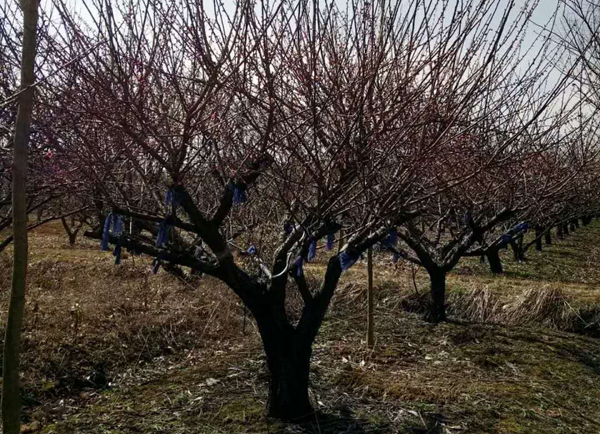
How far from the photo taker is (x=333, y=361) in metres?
5.40

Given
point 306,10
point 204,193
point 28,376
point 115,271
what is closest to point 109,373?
point 28,376

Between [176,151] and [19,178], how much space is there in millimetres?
906

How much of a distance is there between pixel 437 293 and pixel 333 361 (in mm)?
2315

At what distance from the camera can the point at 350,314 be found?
7785mm

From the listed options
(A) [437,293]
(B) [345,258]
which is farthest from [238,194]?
(A) [437,293]

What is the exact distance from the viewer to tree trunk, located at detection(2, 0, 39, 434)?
2.19 meters

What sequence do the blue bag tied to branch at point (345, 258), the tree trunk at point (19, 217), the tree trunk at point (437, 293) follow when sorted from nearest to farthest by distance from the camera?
the tree trunk at point (19, 217) → the blue bag tied to branch at point (345, 258) → the tree trunk at point (437, 293)

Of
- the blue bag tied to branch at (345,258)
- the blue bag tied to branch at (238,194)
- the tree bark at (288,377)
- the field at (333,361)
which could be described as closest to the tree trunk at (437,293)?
the field at (333,361)

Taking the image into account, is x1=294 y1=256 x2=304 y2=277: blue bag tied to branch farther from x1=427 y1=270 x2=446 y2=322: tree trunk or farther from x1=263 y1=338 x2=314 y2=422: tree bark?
x1=427 y1=270 x2=446 y2=322: tree trunk

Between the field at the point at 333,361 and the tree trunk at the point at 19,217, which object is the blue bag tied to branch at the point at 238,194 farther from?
the field at the point at 333,361

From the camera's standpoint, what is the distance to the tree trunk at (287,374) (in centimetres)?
377

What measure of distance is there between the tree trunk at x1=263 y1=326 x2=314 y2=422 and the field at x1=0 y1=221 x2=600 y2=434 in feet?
0.36

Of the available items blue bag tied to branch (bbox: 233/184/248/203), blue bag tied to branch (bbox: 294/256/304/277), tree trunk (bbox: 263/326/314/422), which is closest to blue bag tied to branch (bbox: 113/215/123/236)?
blue bag tied to branch (bbox: 233/184/248/203)

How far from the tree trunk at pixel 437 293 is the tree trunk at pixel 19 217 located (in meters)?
5.58
